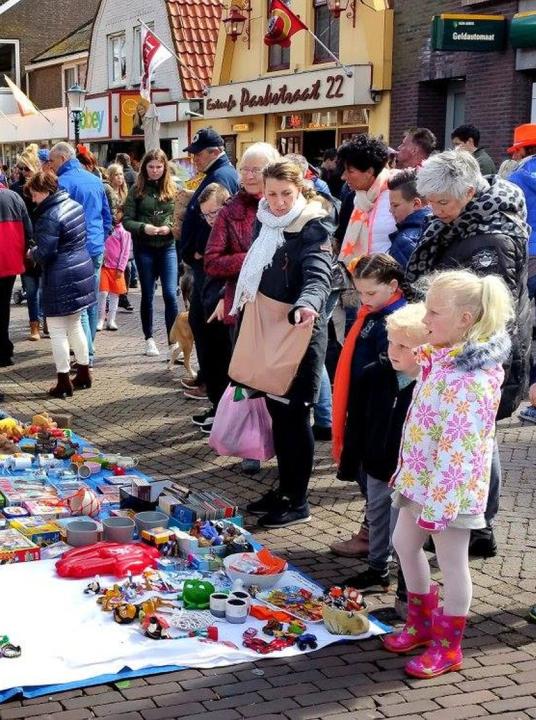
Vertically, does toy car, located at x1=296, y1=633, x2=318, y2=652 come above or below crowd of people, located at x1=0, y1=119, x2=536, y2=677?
below

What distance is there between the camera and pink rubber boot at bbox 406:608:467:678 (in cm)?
404

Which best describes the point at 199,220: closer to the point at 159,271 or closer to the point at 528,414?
the point at 159,271

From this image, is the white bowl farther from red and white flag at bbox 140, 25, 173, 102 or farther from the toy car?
red and white flag at bbox 140, 25, 173, 102

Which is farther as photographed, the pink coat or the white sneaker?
the pink coat

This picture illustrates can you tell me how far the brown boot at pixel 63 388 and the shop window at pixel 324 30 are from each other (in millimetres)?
12816

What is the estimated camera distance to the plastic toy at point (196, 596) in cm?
459

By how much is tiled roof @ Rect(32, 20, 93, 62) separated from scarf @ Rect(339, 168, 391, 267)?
29.0 metres

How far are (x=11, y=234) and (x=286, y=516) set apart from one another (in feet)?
18.6

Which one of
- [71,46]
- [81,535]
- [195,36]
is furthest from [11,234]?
[71,46]

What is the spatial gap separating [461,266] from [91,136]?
26.2m

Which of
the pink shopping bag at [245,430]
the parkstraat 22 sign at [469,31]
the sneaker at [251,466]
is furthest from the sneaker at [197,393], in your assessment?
the parkstraat 22 sign at [469,31]

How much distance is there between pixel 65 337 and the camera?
29.2 ft

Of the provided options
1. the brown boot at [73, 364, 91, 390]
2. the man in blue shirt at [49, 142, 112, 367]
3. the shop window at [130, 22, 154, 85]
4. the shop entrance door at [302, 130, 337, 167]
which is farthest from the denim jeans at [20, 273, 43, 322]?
the shop window at [130, 22, 154, 85]

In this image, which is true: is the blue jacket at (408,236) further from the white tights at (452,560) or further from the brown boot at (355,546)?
the white tights at (452,560)
